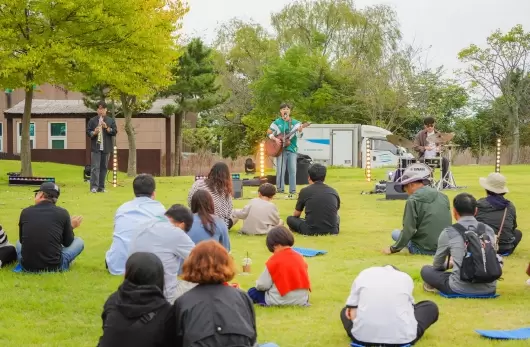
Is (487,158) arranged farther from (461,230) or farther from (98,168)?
(461,230)

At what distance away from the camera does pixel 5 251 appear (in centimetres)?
942

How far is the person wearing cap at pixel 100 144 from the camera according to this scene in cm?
2062

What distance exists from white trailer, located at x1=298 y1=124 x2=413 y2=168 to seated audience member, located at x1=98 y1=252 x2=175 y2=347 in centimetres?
4139

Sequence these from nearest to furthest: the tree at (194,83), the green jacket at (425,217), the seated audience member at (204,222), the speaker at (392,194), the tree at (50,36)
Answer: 1. the seated audience member at (204,222)
2. the green jacket at (425,217)
3. the speaker at (392,194)
4. the tree at (50,36)
5. the tree at (194,83)

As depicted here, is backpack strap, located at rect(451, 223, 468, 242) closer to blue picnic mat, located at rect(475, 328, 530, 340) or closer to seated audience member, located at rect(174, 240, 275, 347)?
blue picnic mat, located at rect(475, 328, 530, 340)

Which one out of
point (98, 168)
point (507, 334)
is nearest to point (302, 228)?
point (507, 334)

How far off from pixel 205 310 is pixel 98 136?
53.0ft

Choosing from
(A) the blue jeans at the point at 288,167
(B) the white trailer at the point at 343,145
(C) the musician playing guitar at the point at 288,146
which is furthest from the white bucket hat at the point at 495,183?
(B) the white trailer at the point at 343,145

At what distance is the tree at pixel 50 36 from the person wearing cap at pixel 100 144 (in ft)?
16.4

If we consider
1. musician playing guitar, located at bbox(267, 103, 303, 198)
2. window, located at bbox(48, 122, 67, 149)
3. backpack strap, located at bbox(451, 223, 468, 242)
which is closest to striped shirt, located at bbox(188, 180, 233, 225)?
backpack strap, located at bbox(451, 223, 468, 242)

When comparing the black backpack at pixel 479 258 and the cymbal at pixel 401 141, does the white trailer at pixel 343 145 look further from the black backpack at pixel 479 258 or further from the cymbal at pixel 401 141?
the black backpack at pixel 479 258

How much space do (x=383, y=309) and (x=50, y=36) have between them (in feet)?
71.6

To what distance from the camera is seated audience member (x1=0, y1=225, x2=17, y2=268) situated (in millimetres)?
9391

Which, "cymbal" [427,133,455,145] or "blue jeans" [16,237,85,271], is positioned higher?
"cymbal" [427,133,455,145]
